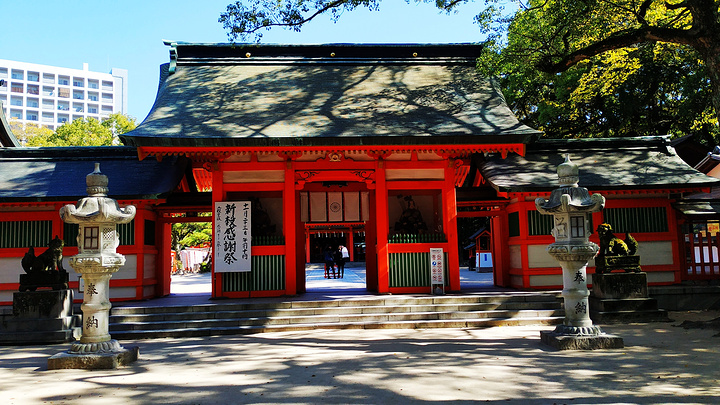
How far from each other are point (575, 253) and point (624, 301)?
10.9 feet

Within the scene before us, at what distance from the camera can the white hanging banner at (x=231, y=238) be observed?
42.4ft

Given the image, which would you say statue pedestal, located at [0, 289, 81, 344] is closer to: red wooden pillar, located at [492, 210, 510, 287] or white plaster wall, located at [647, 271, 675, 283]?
red wooden pillar, located at [492, 210, 510, 287]

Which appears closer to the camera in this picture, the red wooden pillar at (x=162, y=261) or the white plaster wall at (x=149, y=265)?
the white plaster wall at (x=149, y=265)

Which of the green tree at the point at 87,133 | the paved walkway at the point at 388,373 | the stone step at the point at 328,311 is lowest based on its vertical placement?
the paved walkway at the point at 388,373

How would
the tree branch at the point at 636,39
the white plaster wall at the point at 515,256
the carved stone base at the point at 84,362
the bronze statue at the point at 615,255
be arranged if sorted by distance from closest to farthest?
1. the carved stone base at the point at 84,362
2. the tree branch at the point at 636,39
3. the bronze statue at the point at 615,255
4. the white plaster wall at the point at 515,256

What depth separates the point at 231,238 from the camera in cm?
1300

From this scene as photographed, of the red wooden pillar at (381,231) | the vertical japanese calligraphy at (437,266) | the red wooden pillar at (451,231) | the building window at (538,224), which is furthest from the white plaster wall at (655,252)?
the red wooden pillar at (381,231)

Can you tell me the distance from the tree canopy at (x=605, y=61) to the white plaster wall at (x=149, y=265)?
613 cm

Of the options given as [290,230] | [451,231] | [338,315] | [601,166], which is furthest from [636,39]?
[290,230]

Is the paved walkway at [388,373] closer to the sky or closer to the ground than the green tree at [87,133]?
closer to the ground

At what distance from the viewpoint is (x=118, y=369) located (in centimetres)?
731

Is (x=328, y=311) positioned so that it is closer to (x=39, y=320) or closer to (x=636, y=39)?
(x=39, y=320)

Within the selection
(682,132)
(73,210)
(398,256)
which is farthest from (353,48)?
(682,132)

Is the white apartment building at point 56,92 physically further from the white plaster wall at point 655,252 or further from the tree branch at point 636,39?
the white plaster wall at point 655,252
